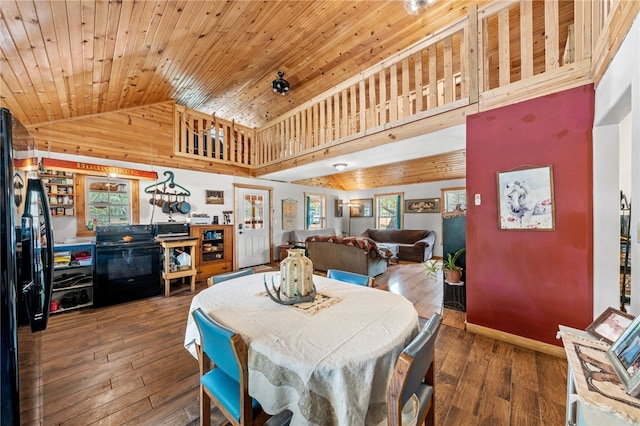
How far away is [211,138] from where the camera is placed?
197 inches

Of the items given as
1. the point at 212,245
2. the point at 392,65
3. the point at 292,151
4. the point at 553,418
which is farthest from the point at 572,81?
the point at 212,245

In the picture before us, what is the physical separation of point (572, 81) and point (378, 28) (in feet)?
7.46

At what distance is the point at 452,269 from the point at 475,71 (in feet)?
7.26

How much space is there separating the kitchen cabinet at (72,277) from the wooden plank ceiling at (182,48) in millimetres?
1782

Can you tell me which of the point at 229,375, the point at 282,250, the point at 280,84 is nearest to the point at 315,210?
the point at 282,250

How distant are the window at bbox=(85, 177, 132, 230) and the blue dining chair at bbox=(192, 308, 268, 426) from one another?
398 cm

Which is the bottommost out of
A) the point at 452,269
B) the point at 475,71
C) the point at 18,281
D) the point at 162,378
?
the point at 162,378

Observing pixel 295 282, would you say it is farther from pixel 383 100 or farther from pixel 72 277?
pixel 72 277

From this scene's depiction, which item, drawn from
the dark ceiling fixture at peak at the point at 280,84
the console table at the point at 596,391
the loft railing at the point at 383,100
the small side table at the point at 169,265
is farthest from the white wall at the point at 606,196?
the small side table at the point at 169,265

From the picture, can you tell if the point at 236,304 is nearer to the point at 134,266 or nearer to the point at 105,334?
the point at 105,334

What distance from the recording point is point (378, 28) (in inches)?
126

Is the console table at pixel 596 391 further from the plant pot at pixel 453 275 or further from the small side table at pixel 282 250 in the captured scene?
the small side table at pixel 282 250

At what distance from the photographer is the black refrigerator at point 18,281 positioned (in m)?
0.87

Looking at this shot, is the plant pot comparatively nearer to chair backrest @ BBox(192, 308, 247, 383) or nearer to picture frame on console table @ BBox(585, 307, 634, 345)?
picture frame on console table @ BBox(585, 307, 634, 345)
